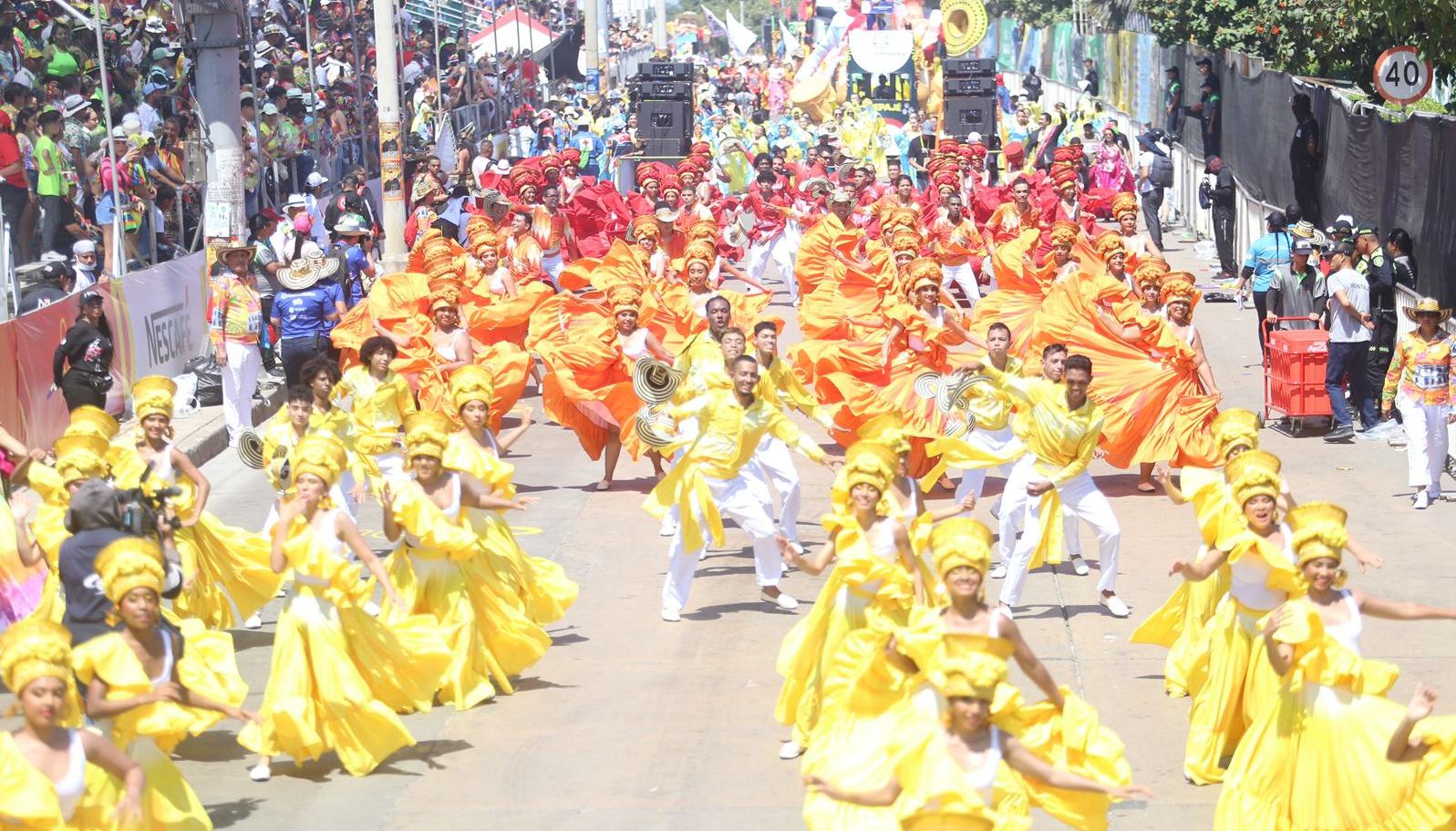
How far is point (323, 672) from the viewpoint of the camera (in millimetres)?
9172

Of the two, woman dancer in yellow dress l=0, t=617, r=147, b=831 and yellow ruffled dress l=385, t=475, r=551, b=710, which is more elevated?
woman dancer in yellow dress l=0, t=617, r=147, b=831

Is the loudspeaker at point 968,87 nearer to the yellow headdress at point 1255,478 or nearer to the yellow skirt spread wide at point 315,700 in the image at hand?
the yellow headdress at point 1255,478

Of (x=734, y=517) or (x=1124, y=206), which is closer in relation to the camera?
(x=734, y=517)

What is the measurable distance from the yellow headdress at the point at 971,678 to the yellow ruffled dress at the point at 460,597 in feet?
13.5

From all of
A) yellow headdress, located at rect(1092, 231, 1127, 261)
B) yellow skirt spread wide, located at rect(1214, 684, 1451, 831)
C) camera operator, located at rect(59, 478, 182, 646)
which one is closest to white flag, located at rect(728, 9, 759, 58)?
yellow headdress, located at rect(1092, 231, 1127, 261)

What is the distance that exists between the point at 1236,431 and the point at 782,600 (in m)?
3.30

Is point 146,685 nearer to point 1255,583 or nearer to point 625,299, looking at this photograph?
point 1255,583

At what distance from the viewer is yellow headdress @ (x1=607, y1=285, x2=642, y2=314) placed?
15453 millimetres

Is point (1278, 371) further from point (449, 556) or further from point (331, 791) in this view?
point (331, 791)

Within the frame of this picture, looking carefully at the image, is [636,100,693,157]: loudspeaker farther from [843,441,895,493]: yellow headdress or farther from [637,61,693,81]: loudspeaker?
[843,441,895,493]: yellow headdress

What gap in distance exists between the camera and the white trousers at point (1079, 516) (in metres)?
11.7

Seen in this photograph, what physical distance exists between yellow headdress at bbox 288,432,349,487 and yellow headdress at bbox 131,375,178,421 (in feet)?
5.68

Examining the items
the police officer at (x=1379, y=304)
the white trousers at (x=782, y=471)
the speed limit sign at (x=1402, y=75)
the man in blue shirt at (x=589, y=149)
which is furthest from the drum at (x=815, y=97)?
the white trousers at (x=782, y=471)

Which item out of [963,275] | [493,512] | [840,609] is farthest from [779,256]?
[840,609]
